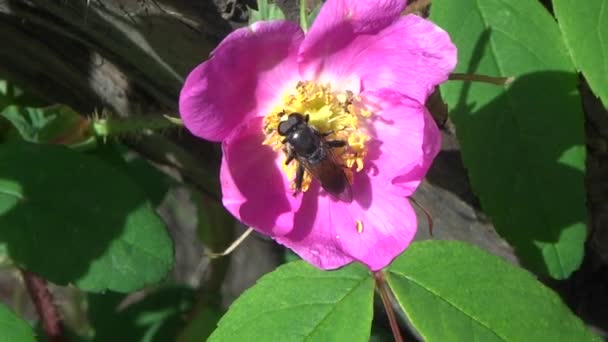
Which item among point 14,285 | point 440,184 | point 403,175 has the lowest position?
point 14,285

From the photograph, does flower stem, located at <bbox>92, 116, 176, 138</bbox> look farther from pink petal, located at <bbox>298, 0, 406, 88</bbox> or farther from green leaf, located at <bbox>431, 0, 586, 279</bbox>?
green leaf, located at <bbox>431, 0, 586, 279</bbox>

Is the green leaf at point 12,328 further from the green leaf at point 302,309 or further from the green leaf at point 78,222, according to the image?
the green leaf at point 302,309

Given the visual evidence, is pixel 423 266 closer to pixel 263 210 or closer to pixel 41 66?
pixel 263 210

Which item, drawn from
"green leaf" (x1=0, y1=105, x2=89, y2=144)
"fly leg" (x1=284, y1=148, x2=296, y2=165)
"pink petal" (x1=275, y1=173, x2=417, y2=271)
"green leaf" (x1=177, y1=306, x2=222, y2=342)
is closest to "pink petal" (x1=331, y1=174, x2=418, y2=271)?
"pink petal" (x1=275, y1=173, x2=417, y2=271)

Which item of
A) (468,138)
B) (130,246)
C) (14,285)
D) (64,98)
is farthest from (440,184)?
(14,285)

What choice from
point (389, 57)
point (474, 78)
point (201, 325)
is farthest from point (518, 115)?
point (201, 325)

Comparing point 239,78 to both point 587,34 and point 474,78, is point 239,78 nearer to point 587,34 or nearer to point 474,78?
point 474,78
